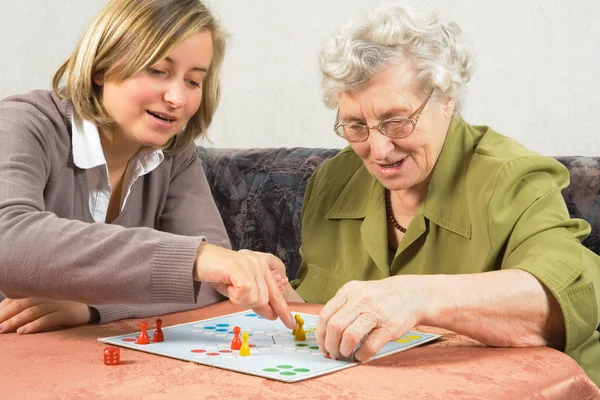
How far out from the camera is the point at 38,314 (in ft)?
4.76

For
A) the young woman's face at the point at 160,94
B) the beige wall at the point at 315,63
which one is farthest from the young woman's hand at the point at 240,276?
the beige wall at the point at 315,63

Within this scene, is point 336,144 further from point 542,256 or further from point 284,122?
point 542,256

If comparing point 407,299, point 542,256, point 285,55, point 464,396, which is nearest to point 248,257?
point 407,299

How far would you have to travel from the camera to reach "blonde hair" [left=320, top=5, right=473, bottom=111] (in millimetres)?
1736

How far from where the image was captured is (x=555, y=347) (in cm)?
149

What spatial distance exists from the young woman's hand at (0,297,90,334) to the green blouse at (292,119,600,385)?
2.30 feet

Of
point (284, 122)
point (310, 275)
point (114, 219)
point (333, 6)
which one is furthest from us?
point (284, 122)

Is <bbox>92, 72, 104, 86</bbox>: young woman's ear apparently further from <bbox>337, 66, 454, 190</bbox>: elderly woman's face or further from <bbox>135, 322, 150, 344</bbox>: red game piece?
<bbox>135, 322, 150, 344</bbox>: red game piece

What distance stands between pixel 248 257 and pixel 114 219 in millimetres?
658

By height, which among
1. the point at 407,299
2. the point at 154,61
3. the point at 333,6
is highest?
the point at 333,6

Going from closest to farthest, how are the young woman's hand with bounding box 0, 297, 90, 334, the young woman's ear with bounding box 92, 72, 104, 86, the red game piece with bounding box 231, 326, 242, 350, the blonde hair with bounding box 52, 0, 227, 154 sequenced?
the red game piece with bounding box 231, 326, 242, 350, the young woman's hand with bounding box 0, 297, 90, 334, the blonde hair with bounding box 52, 0, 227, 154, the young woman's ear with bounding box 92, 72, 104, 86

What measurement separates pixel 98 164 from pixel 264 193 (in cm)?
100

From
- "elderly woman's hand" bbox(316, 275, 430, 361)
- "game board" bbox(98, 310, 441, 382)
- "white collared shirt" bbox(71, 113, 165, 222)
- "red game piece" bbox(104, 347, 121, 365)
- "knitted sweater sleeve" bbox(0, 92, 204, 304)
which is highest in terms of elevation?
"white collared shirt" bbox(71, 113, 165, 222)

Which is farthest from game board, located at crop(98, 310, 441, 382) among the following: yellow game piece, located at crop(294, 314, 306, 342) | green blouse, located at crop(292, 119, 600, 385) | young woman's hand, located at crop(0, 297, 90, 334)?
green blouse, located at crop(292, 119, 600, 385)
